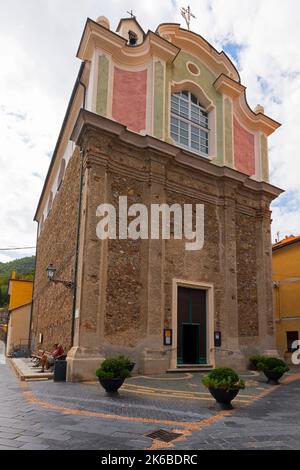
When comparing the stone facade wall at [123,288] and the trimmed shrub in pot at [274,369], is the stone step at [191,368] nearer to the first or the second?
the stone facade wall at [123,288]

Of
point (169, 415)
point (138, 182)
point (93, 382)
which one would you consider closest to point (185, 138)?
point (138, 182)

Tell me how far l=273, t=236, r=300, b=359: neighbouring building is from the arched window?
8.84m

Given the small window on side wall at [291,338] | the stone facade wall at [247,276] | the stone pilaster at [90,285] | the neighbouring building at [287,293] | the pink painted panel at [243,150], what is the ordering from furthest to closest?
the neighbouring building at [287,293]
the small window on side wall at [291,338]
the pink painted panel at [243,150]
the stone facade wall at [247,276]
the stone pilaster at [90,285]

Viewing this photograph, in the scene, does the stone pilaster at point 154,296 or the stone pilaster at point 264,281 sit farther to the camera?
the stone pilaster at point 264,281

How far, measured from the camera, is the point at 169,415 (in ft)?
21.9

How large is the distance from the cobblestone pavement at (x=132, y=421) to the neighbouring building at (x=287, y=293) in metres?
12.9

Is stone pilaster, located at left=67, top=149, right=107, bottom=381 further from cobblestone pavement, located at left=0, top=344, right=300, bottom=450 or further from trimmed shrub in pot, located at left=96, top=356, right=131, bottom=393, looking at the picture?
trimmed shrub in pot, located at left=96, top=356, right=131, bottom=393

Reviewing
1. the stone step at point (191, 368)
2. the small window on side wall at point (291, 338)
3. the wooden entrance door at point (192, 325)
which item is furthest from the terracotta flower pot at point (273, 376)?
the small window on side wall at point (291, 338)

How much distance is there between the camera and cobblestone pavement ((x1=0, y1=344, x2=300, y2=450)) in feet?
16.1

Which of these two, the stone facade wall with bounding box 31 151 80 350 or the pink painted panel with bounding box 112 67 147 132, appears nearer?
the stone facade wall with bounding box 31 151 80 350

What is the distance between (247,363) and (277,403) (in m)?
7.09

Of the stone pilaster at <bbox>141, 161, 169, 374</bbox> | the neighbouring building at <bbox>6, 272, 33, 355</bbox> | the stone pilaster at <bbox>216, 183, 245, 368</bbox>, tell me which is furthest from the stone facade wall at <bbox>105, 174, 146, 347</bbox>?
the neighbouring building at <bbox>6, 272, 33, 355</bbox>

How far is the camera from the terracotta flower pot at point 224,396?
24.1 ft

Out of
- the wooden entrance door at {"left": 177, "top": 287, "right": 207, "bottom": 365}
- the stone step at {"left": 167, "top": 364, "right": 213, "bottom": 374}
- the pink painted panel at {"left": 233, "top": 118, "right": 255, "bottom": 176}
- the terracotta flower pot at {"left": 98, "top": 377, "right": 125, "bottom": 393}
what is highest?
the pink painted panel at {"left": 233, "top": 118, "right": 255, "bottom": 176}
